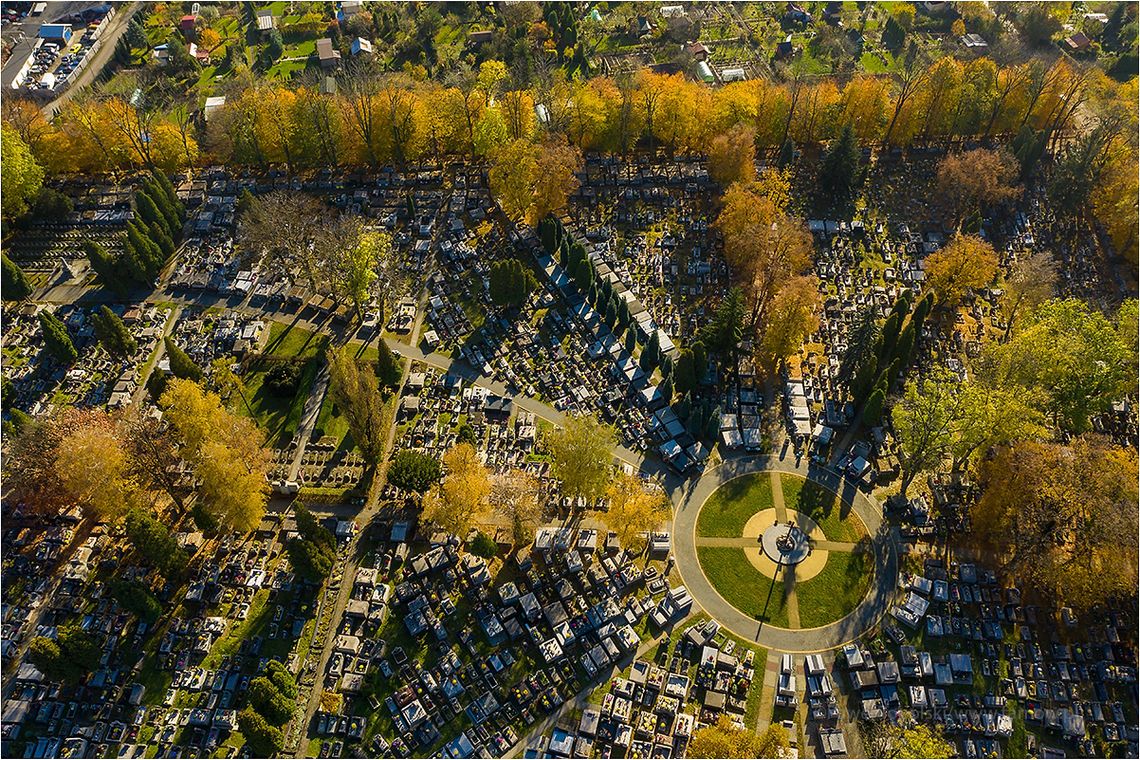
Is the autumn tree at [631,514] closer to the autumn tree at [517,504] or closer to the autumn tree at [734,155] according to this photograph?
the autumn tree at [517,504]

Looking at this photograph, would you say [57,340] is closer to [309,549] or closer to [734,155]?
[309,549]

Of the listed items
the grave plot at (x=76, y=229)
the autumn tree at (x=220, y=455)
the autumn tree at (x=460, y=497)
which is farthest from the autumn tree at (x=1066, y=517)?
the grave plot at (x=76, y=229)

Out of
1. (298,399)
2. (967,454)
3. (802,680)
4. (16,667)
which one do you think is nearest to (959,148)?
(967,454)

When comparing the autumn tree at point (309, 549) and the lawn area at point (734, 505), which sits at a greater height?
the autumn tree at point (309, 549)

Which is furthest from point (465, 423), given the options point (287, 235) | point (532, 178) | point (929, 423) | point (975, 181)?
point (975, 181)

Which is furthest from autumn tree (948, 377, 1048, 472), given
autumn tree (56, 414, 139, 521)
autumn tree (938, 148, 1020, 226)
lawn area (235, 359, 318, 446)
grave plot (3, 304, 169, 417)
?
grave plot (3, 304, 169, 417)

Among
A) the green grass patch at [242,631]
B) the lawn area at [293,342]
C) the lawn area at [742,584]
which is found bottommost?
the lawn area at [742,584]
